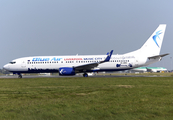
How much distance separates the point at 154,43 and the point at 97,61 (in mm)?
10473

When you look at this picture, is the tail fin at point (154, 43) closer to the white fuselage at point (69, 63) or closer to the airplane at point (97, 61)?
the airplane at point (97, 61)

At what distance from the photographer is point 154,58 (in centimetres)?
3494

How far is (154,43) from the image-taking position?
3638 centimetres

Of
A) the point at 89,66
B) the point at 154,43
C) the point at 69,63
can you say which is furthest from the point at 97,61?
the point at 154,43

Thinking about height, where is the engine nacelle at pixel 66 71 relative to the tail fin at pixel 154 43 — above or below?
below

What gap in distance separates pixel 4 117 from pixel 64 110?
2.20m

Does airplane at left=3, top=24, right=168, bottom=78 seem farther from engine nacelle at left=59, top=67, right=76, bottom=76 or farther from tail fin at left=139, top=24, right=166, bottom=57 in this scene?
engine nacelle at left=59, top=67, right=76, bottom=76

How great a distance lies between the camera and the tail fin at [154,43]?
119 feet

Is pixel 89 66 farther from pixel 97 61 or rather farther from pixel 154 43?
pixel 154 43

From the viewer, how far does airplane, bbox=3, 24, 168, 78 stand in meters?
35.0

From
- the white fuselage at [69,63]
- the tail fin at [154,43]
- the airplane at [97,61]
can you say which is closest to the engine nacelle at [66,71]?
the airplane at [97,61]

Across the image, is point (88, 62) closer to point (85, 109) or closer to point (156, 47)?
point (156, 47)

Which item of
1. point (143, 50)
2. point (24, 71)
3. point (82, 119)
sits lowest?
point (82, 119)

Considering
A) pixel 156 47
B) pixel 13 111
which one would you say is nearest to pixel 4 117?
pixel 13 111
